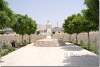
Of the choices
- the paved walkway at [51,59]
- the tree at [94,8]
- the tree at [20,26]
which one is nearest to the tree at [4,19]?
the paved walkway at [51,59]

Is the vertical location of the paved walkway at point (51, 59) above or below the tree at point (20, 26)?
below

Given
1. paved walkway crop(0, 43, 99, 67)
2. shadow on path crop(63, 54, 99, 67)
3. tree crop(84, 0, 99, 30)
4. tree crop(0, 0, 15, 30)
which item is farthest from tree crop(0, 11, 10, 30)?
tree crop(84, 0, 99, 30)

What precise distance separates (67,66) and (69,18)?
1468 inches

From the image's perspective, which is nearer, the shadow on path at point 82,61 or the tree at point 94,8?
the tree at point 94,8

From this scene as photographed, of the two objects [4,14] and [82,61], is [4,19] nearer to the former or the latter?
[4,14]

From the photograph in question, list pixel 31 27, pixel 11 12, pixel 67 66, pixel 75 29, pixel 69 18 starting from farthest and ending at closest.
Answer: pixel 69 18 → pixel 31 27 → pixel 75 29 → pixel 11 12 → pixel 67 66

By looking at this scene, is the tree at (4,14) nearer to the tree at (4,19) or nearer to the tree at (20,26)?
the tree at (4,19)

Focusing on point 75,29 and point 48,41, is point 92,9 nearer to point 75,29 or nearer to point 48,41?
point 48,41

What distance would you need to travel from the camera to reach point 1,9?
1725 cm

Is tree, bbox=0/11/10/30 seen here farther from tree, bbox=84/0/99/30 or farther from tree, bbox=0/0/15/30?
tree, bbox=84/0/99/30

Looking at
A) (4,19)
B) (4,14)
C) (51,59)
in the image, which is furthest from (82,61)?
(4,14)

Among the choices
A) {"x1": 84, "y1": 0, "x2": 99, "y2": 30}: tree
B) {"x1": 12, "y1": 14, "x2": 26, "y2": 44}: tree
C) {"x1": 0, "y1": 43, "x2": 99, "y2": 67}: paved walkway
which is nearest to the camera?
{"x1": 84, "y1": 0, "x2": 99, "y2": 30}: tree

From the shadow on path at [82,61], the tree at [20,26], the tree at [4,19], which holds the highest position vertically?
the tree at [20,26]

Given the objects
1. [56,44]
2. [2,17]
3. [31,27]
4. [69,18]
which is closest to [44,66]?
[2,17]
